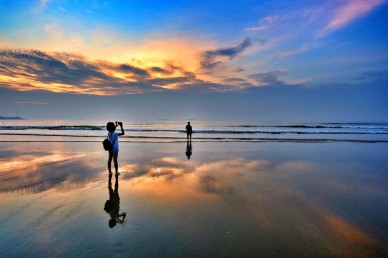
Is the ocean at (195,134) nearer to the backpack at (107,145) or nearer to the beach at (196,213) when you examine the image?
the backpack at (107,145)

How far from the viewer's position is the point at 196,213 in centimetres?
545

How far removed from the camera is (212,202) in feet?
20.5

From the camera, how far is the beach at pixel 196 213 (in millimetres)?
3965

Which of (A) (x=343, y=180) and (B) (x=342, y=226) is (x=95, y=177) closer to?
(B) (x=342, y=226)

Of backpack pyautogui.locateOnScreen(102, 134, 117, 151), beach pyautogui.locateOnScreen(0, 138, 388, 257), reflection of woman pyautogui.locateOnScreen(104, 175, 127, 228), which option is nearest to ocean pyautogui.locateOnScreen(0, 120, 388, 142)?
backpack pyautogui.locateOnScreen(102, 134, 117, 151)

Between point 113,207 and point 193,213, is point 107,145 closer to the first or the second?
point 113,207

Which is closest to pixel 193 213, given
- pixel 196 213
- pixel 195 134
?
pixel 196 213

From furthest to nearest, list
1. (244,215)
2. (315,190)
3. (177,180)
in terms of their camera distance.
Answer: (177,180)
(315,190)
(244,215)

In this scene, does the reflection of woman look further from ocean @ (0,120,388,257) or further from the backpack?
the backpack

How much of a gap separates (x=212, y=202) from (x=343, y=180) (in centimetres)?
565

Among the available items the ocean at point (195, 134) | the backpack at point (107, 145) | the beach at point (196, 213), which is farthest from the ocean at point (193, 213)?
the ocean at point (195, 134)

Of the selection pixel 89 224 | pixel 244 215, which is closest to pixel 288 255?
pixel 244 215

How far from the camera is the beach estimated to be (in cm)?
396

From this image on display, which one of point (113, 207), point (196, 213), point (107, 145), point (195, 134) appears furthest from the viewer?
point (195, 134)
